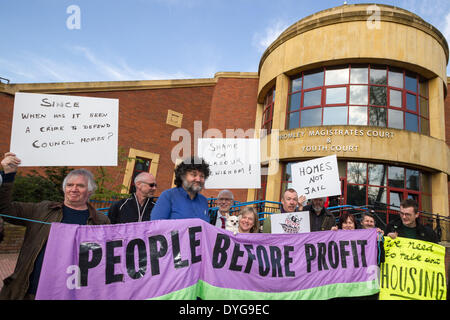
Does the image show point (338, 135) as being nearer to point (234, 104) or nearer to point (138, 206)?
point (234, 104)

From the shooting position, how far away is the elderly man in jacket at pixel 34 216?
6.99 ft

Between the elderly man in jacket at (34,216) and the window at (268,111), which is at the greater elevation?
the window at (268,111)

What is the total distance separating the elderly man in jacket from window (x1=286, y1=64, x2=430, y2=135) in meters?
12.0

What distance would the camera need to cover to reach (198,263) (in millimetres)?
2852

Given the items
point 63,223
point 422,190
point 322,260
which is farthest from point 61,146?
point 422,190

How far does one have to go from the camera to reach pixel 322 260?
11.7ft

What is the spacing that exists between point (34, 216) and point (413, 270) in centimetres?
454

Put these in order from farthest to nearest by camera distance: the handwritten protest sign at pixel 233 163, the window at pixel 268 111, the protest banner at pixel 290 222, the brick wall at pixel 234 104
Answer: the brick wall at pixel 234 104, the window at pixel 268 111, the handwritten protest sign at pixel 233 163, the protest banner at pixel 290 222

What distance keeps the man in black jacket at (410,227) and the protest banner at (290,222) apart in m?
1.15

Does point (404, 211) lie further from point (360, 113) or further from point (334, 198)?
point (360, 113)

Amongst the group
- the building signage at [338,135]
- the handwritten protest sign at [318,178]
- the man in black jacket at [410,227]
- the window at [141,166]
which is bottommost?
the man in black jacket at [410,227]

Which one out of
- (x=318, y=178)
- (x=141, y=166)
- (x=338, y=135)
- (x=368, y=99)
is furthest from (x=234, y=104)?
(x=318, y=178)

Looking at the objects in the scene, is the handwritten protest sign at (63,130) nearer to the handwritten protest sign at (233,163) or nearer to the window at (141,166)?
the handwritten protest sign at (233,163)

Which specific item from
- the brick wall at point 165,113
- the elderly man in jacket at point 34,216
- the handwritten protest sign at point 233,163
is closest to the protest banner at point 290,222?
the handwritten protest sign at point 233,163
